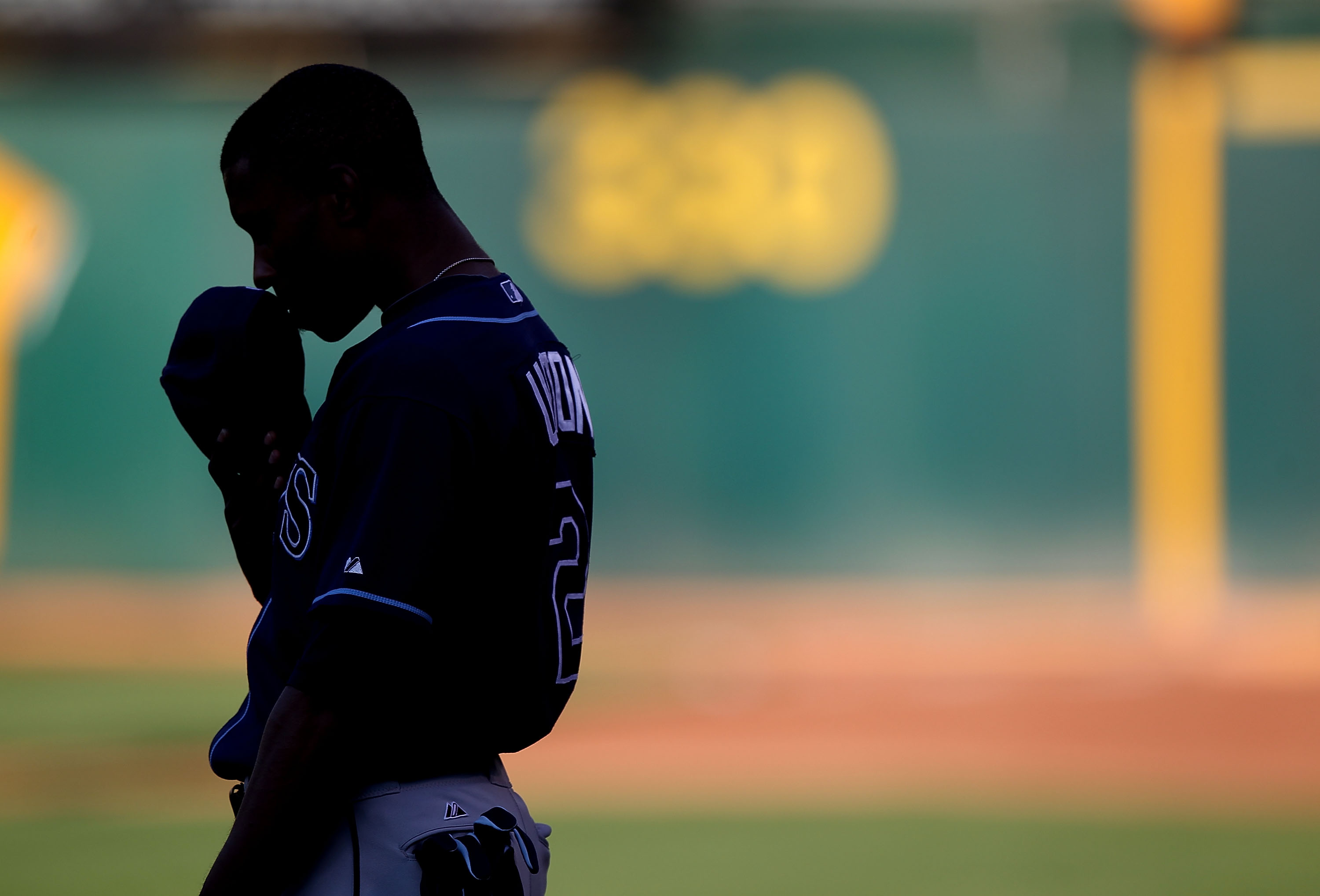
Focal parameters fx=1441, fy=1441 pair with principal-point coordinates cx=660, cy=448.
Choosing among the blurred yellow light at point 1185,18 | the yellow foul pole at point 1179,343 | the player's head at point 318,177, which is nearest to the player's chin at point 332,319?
the player's head at point 318,177

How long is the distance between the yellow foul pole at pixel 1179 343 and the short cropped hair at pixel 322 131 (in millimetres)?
12799

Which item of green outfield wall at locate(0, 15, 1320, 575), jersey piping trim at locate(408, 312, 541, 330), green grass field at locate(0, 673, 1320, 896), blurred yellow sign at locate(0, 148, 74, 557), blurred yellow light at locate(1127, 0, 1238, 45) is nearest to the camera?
jersey piping trim at locate(408, 312, 541, 330)

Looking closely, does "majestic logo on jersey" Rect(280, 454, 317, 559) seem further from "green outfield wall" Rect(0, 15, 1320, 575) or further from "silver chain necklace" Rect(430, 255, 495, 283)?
"green outfield wall" Rect(0, 15, 1320, 575)

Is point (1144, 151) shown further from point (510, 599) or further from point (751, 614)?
point (510, 599)

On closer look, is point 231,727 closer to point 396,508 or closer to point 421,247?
point 396,508

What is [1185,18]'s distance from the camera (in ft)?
44.7

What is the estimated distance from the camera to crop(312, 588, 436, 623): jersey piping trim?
149 centimetres

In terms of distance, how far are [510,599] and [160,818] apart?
5.51m

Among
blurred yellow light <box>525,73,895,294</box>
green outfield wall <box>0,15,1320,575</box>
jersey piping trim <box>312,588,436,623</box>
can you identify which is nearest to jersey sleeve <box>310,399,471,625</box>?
jersey piping trim <box>312,588,436,623</box>

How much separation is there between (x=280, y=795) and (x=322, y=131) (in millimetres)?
749

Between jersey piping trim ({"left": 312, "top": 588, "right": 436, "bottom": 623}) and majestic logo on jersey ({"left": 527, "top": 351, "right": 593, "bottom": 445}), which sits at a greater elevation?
majestic logo on jersey ({"left": 527, "top": 351, "right": 593, "bottom": 445})

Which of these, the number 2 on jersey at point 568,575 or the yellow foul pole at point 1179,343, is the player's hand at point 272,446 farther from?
the yellow foul pole at point 1179,343

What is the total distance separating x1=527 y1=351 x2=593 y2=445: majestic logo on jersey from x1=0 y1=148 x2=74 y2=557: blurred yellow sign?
13.5 meters

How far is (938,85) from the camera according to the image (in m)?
14.3
